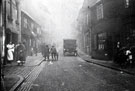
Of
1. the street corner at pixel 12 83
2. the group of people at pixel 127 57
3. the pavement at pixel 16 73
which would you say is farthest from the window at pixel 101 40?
the street corner at pixel 12 83

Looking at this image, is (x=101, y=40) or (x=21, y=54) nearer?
(x=21, y=54)

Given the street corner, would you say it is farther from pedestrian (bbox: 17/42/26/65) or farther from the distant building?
the distant building

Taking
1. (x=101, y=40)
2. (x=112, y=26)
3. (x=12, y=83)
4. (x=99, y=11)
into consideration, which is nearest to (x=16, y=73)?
(x=12, y=83)

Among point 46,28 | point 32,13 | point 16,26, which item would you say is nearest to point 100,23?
point 16,26

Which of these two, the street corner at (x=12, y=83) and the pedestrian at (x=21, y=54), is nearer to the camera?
the street corner at (x=12, y=83)

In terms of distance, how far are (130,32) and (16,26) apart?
1130 cm

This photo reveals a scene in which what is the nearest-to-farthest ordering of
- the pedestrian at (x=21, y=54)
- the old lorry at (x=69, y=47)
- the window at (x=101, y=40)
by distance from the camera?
the pedestrian at (x=21, y=54)
the window at (x=101, y=40)
the old lorry at (x=69, y=47)

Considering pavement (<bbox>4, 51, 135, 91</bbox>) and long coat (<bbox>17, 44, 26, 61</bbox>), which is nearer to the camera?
pavement (<bbox>4, 51, 135, 91</bbox>)

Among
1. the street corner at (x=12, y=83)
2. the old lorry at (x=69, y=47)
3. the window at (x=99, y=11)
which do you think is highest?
the window at (x=99, y=11)

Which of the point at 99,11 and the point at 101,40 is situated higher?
the point at 99,11

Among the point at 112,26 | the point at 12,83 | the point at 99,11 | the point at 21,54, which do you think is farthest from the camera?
the point at 99,11

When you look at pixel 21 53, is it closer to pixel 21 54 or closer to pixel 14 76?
pixel 21 54

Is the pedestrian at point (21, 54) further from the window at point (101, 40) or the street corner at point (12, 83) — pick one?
the window at point (101, 40)

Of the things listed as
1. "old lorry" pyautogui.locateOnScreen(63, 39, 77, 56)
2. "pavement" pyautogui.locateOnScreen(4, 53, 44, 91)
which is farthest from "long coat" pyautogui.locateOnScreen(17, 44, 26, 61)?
"old lorry" pyautogui.locateOnScreen(63, 39, 77, 56)
